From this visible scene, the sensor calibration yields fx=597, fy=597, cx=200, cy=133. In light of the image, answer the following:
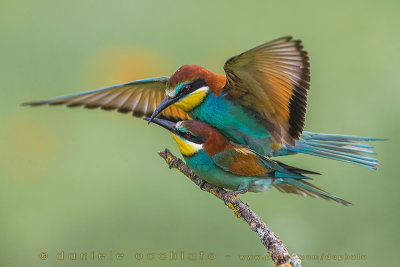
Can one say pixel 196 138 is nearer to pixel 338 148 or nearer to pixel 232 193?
pixel 232 193

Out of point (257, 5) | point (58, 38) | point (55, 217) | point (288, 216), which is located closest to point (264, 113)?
point (288, 216)

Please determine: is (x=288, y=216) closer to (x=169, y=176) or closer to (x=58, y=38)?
(x=169, y=176)

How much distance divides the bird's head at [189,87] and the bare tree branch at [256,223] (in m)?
0.34

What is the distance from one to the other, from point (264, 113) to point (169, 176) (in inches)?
53.4

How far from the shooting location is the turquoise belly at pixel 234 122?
2588 mm

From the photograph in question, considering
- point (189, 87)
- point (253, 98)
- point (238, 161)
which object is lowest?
point (238, 161)

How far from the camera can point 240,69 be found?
2420 millimetres

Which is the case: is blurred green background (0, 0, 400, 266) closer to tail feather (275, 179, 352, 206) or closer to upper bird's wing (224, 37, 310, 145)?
tail feather (275, 179, 352, 206)

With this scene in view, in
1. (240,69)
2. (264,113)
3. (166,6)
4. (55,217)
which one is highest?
(166,6)

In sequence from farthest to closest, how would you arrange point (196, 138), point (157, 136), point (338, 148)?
1. point (157, 136)
2. point (338, 148)
3. point (196, 138)

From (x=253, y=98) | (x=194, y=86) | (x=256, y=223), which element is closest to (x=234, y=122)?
(x=253, y=98)

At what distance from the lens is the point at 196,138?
261 cm

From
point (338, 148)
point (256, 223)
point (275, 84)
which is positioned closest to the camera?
point (256, 223)

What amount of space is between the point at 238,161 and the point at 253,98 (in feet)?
0.98
